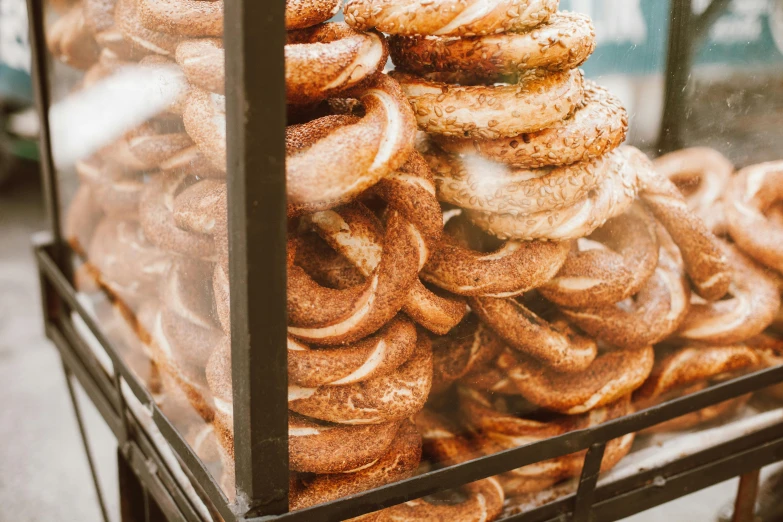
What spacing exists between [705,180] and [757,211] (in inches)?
6.7

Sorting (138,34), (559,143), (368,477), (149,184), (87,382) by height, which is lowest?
(87,382)

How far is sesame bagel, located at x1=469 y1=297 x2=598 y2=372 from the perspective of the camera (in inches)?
51.3

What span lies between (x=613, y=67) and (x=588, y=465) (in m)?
0.84

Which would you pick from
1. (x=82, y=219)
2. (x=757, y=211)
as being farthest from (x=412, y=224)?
(x=82, y=219)

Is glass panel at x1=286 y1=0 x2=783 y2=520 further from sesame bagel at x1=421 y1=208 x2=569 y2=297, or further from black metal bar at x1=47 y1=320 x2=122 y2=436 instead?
black metal bar at x1=47 y1=320 x2=122 y2=436

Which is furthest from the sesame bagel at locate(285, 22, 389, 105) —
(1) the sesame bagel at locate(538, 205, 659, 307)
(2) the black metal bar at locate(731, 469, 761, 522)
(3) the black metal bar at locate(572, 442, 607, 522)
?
(2) the black metal bar at locate(731, 469, 761, 522)

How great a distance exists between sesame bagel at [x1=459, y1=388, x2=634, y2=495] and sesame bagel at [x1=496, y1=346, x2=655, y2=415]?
29mm

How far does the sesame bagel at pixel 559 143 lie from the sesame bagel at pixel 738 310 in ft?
2.00

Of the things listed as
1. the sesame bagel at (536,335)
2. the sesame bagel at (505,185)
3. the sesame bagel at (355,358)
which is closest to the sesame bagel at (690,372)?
the sesame bagel at (536,335)

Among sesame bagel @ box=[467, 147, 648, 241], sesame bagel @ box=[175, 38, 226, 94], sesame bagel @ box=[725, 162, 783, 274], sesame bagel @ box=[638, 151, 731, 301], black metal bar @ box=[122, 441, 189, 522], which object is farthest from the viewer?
sesame bagel @ box=[725, 162, 783, 274]

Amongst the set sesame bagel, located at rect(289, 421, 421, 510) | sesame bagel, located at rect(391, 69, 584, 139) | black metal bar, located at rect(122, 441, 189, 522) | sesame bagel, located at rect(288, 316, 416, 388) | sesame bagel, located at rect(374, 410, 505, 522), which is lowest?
black metal bar, located at rect(122, 441, 189, 522)

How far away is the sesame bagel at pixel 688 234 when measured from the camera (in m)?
1.53

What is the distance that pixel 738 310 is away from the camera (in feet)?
5.52

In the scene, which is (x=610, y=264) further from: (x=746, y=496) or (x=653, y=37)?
(x=746, y=496)
